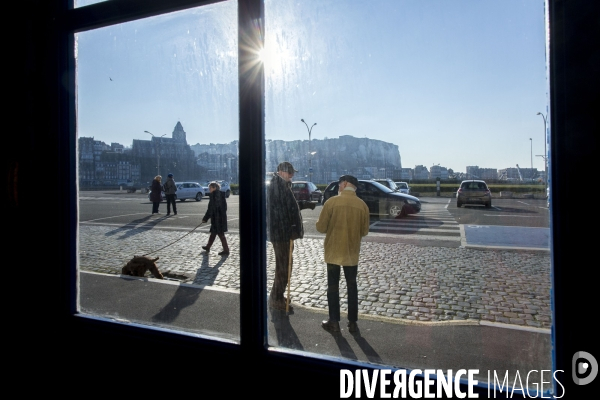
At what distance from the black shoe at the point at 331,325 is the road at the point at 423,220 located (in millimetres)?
680

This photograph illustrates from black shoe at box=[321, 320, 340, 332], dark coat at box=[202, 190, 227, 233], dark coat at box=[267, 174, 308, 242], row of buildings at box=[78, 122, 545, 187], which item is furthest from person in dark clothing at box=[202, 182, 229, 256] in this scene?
black shoe at box=[321, 320, 340, 332]

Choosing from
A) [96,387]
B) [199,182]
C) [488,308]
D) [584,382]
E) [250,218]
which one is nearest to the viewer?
[584,382]

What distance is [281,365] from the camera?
2326mm

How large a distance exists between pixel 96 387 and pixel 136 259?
2.55m

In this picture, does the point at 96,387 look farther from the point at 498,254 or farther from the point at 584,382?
the point at 498,254

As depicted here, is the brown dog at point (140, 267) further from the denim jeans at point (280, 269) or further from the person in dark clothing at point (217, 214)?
the denim jeans at point (280, 269)

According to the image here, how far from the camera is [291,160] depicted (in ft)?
9.14

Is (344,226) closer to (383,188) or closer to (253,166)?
(383,188)

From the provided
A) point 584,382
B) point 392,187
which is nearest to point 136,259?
point 392,187

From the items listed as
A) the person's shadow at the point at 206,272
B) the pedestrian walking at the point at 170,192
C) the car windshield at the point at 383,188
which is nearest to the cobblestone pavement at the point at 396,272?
the person's shadow at the point at 206,272

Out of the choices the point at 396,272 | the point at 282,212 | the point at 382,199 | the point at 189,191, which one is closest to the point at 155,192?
the point at 189,191

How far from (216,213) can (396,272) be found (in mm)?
2270

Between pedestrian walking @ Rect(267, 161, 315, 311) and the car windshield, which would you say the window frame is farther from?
the car windshield

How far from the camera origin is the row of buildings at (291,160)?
2660 millimetres
